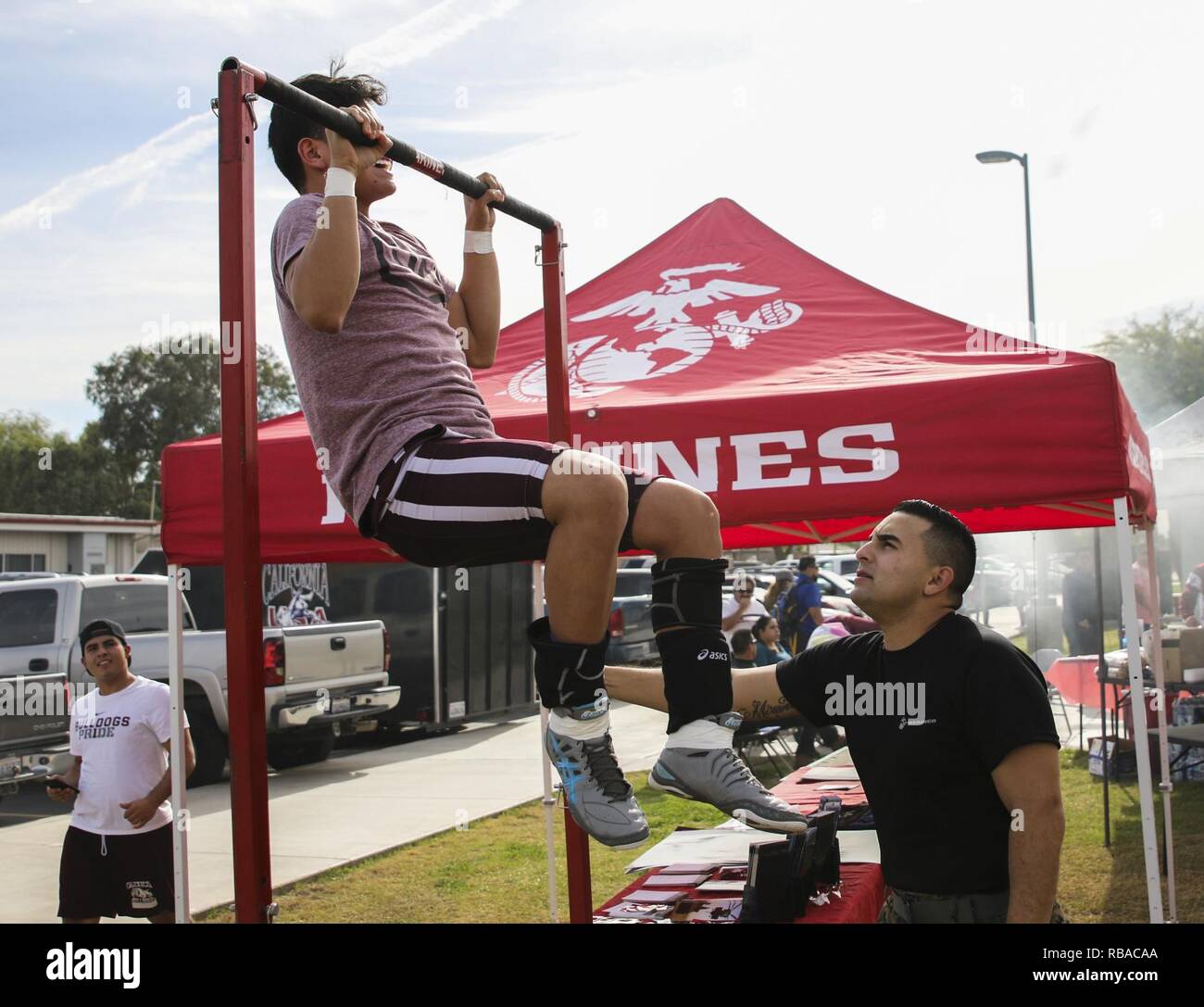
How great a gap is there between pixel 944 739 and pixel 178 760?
306 cm

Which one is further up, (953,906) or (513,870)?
(953,906)

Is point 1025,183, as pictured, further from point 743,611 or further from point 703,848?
point 703,848

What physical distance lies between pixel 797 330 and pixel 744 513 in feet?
4.56

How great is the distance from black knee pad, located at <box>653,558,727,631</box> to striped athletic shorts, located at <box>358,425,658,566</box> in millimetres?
118

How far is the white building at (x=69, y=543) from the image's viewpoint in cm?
3081

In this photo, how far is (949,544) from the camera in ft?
10.7

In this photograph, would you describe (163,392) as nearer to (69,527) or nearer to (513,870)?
(69,527)

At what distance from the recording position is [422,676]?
12.3 m

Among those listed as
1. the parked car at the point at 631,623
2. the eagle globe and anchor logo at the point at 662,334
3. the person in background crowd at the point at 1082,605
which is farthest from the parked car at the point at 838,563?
the eagle globe and anchor logo at the point at 662,334

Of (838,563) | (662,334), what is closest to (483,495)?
(662,334)

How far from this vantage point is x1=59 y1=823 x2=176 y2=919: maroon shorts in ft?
16.2

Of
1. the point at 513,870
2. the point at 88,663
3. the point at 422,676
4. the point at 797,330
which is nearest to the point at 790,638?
the point at 422,676

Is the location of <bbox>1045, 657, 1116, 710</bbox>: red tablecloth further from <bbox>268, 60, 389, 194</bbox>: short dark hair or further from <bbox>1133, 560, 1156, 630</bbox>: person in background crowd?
<bbox>268, 60, 389, 194</bbox>: short dark hair
